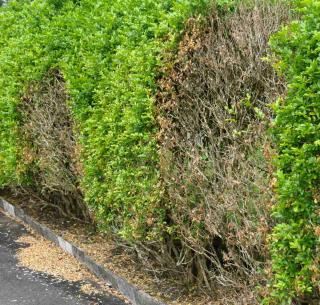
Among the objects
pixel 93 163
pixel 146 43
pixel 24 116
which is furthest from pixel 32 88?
pixel 146 43

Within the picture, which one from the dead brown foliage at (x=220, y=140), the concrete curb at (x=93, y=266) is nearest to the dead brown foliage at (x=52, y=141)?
the concrete curb at (x=93, y=266)

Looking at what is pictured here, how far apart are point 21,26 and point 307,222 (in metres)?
6.48

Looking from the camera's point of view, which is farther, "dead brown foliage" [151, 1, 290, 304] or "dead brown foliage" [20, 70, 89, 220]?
"dead brown foliage" [20, 70, 89, 220]

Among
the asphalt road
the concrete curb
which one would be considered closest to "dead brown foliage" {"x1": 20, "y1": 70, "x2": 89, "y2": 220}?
the concrete curb

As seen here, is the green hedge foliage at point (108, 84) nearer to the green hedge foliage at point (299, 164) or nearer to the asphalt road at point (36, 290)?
the asphalt road at point (36, 290)

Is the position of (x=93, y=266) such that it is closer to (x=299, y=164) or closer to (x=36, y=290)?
(x=36, y=290)

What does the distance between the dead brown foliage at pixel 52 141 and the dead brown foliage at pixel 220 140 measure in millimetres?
2143

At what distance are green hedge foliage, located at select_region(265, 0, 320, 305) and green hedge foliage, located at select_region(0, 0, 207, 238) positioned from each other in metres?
1.74

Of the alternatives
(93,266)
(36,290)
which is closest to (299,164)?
(36,290)

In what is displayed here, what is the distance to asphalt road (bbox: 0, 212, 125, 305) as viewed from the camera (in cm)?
585

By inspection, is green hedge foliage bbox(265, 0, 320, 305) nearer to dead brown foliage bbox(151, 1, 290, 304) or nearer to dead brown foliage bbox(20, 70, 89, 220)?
dead brown foliage bbox(151, 1, 290, 304)

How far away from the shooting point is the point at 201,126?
5.15m

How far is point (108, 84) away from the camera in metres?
6.29

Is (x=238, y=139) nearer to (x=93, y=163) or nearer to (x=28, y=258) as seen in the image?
(x=93, y=163)
